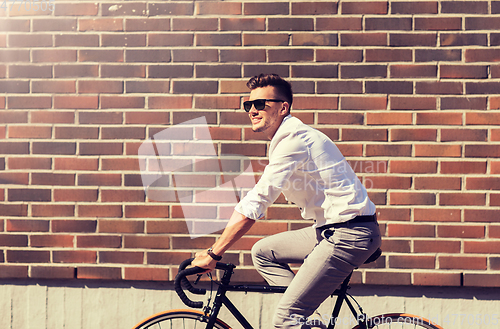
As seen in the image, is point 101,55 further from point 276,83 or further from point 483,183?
point 483,183

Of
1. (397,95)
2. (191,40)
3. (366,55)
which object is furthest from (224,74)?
(397,95)

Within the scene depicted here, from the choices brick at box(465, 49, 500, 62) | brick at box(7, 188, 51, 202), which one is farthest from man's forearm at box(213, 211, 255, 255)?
brick at box(465, 49, 500, 62)

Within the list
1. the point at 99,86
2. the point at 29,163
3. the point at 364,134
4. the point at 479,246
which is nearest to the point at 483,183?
the point at 479,246

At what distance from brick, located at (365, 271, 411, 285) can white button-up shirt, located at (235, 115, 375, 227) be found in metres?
1.08

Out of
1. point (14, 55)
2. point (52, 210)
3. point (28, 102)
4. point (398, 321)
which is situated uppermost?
point (14, 55)

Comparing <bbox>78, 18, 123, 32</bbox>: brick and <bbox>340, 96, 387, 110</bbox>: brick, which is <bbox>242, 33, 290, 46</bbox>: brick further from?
<bbox>78, 18, 123, 32</bbox>: brick

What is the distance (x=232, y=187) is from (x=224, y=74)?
2.75 feet

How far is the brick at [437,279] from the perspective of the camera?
2.79m

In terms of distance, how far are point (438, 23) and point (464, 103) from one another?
61 centimetres

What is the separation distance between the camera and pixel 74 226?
2928 mm

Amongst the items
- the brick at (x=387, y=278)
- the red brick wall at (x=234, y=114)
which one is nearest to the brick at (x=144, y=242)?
the red brick wall at (x=234, y=114)

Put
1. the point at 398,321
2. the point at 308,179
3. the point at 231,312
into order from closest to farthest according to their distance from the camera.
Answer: the point at 308,179
the point at 231,312
the point at 398,321

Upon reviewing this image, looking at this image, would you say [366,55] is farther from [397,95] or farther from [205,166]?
[205,166]

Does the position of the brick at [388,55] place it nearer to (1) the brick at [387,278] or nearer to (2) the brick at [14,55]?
(1) the brick at [387,278]
